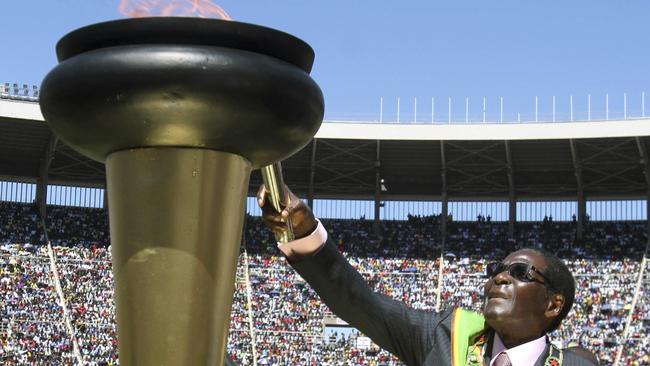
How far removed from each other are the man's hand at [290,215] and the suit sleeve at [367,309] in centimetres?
8

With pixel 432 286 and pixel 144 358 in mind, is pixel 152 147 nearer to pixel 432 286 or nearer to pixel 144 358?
pixel 144 358

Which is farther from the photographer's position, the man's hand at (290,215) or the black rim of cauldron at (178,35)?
the man's hand at (290,215)

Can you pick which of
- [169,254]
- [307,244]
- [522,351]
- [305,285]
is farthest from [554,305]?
[305,285]

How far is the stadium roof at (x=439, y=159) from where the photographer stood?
98.3 ft

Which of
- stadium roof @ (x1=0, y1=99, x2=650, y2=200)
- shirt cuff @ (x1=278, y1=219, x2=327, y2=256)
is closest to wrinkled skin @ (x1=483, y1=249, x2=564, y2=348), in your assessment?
shirt cuff @ (x1=278, y1=219, x2=327, y2=256)

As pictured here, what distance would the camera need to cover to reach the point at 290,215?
2061 millimetres

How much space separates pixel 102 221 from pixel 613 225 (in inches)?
645

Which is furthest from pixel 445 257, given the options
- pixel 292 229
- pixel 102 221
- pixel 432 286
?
pixel 292 229

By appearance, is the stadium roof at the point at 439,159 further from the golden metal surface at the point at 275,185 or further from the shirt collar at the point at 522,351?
the golden metal surface at the point at 275,185

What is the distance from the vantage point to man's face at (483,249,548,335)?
7.61 ft

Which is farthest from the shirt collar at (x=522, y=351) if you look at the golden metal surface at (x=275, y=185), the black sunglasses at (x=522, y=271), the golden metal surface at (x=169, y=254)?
the golden metal surface at (x=169, y=254)

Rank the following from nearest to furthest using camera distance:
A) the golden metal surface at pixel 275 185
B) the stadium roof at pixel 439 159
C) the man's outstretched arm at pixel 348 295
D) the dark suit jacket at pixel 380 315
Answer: the golden metal surface at pixel 275 185, the man's outstretched arm at pixel 348 295, the dark suit jacket at pixel 380 315, the stadium roof at pixel 439 159

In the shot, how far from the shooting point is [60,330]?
2783cm

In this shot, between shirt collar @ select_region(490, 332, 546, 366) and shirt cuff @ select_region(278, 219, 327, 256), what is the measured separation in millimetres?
501
